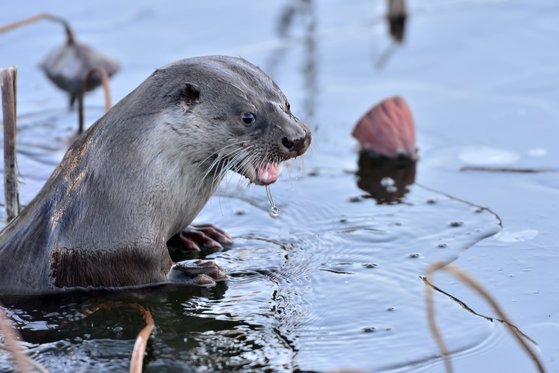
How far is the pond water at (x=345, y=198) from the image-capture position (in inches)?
145

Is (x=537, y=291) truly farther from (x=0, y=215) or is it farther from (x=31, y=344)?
(x=0, y=215)

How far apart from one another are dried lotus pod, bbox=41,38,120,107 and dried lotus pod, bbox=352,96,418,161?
182 cm

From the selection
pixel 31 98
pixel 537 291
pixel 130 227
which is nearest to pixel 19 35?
pixel 31 98

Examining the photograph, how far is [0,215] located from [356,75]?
8.15ft

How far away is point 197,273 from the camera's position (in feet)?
A: 13.5

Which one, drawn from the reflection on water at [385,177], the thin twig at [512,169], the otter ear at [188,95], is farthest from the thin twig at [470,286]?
the thin twig at [512,169]

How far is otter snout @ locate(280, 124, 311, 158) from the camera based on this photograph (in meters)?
3.93

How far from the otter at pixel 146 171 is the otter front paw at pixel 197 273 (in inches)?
0.4

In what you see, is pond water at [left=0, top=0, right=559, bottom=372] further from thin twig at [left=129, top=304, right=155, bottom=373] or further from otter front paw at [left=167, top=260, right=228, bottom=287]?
thin twig at [left=129, top=304, right=155, bottom=373]

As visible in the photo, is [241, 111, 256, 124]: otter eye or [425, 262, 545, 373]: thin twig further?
[241, 111, 256, 124]: otter eye

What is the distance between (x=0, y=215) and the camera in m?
4.71

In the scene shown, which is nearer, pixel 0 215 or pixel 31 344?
pixel 31 344

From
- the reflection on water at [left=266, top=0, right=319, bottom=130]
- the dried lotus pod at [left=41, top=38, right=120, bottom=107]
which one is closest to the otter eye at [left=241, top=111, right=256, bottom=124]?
the reflection on water at [left=266, top=0, right=319, bottom=130]

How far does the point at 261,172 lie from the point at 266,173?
0.08 feet
